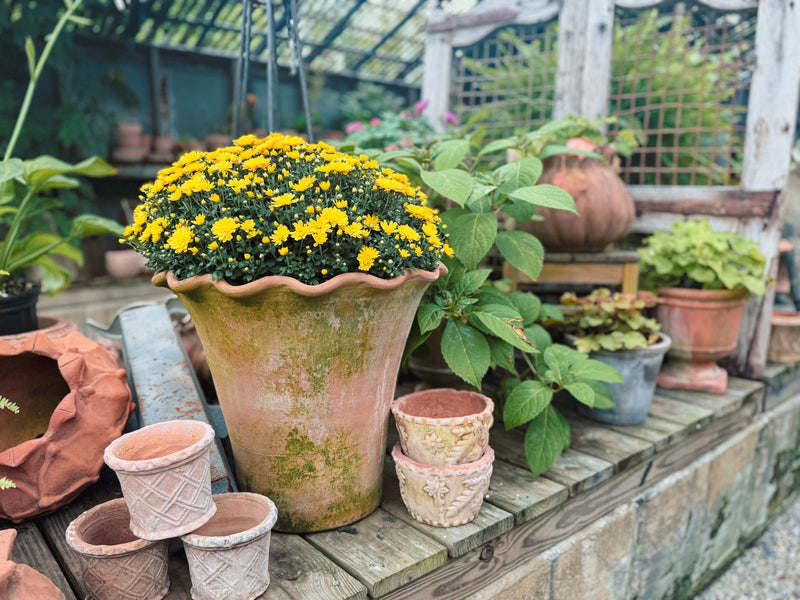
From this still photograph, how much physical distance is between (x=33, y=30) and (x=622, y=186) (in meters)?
3.79

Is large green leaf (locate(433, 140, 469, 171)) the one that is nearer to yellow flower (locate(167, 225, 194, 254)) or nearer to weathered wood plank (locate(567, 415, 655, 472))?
yellow flower (locate(167, 225, 194, 254))

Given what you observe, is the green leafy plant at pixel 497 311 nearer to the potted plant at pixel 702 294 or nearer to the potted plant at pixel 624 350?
the potted plant at pixel 624 350

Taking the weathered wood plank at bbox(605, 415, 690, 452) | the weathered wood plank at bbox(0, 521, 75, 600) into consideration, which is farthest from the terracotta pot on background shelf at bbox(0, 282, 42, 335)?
the weathered wood plank at bbox(605, 415, 690, 452)

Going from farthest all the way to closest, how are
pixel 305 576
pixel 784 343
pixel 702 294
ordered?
pixel 784 343, pixel 702 294, pixel 305 576

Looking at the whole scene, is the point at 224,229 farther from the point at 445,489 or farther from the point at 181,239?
the point at 445,489

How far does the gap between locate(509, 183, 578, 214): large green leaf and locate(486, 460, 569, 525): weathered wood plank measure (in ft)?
2.09

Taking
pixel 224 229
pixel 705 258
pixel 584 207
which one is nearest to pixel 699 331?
pixel 705 258

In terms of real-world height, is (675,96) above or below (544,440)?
above

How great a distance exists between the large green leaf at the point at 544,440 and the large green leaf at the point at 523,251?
13.8 inches

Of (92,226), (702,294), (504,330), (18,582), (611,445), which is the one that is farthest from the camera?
(702,294)

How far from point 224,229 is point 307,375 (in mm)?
295

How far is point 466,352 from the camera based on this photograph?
4.05ft

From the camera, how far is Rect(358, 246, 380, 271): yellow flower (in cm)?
95

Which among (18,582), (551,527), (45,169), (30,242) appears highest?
(45,169)
